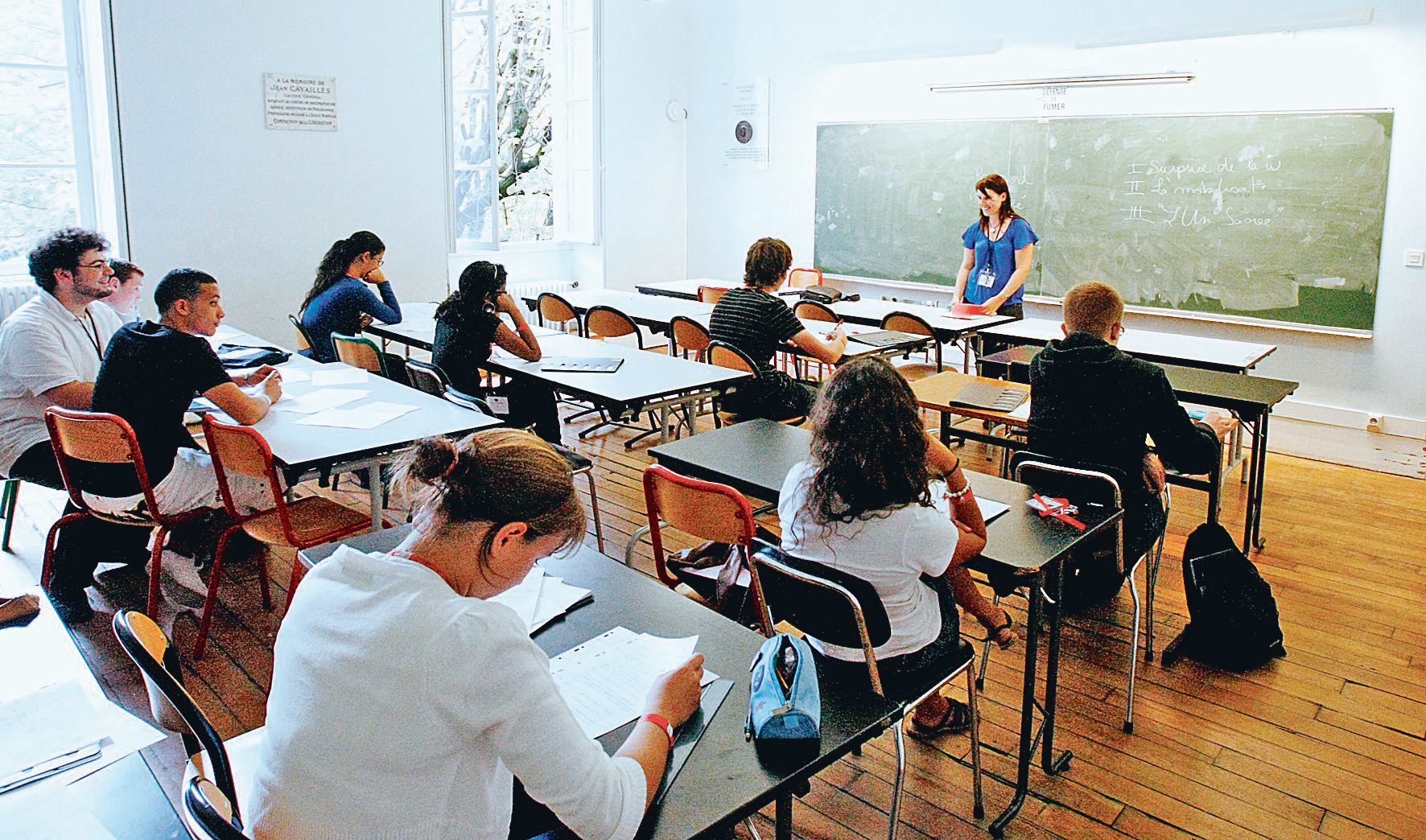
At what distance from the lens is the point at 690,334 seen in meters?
5.21

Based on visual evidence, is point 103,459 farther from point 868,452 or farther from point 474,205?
point 474,205

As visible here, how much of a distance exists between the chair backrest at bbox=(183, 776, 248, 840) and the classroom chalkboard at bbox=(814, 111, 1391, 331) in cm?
622

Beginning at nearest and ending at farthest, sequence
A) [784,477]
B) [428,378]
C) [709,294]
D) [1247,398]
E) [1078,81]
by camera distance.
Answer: [784,477]
[1247,398]
[428,378]
[1078,81]
[709,294]

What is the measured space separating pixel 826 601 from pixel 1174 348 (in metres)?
3.38

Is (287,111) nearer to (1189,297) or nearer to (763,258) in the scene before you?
(763,258)

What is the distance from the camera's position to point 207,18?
241 inches

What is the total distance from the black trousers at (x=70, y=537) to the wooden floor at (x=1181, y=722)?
0.13m

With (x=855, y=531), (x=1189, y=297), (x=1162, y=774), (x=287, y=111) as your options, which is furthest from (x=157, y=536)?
(x=1189, y=297)

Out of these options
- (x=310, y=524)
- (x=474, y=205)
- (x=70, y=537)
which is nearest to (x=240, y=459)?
(x=310, y=524)

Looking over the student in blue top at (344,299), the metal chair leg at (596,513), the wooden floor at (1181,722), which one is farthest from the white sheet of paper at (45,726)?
the student in blue top at (344,299)

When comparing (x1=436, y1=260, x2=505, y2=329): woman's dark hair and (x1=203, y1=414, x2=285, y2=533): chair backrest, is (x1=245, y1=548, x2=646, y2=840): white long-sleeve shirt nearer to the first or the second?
(x1=203, y1=414, x2=285, y2=533): chair backrest

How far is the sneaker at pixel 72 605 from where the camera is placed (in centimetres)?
342

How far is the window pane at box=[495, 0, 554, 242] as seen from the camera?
8336 millimetres

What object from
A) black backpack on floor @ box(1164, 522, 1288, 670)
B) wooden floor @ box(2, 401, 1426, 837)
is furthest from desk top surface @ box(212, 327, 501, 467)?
black backpack on floor @ box(1164, 522, 1288, 670)
